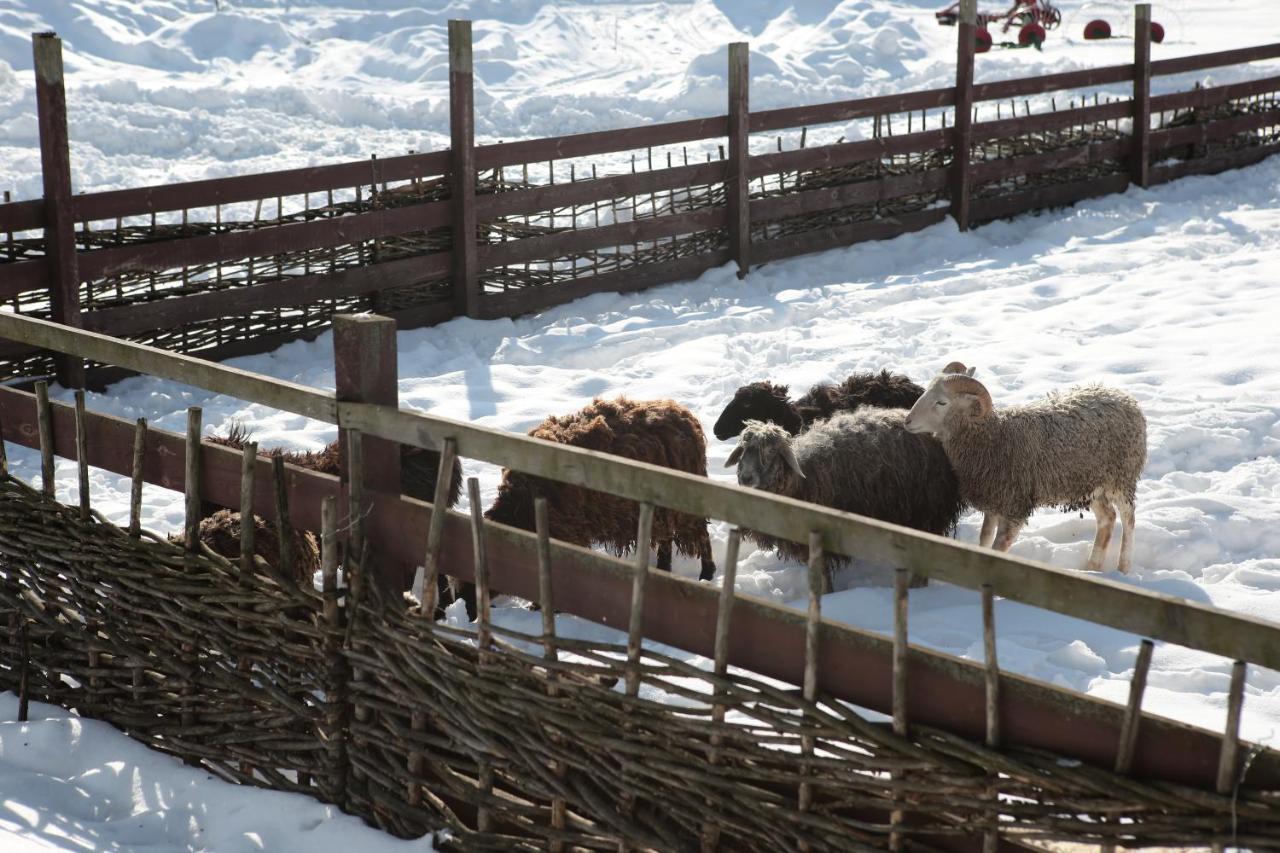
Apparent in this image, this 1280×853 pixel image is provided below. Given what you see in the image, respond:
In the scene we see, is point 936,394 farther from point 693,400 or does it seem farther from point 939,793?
point 939,793

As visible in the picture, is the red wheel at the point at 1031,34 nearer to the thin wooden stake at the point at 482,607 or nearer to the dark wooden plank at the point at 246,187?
the dark wooden plank at the point at 246,187

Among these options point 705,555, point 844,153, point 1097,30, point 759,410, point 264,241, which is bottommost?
point 705,555

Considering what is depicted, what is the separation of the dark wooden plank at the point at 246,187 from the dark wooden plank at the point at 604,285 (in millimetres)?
1081

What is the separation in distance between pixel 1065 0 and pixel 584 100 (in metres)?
14.4

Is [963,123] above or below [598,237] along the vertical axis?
above

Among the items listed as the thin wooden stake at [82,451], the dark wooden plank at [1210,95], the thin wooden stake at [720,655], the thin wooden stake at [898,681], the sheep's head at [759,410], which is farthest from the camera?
the dark wooden plank at [1210,95]

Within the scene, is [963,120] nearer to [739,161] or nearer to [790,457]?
[739,161]

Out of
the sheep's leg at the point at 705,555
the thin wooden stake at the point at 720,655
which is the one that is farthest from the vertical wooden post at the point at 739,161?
the thin wooden stake at the point at 720,655

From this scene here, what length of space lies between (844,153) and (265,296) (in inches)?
214

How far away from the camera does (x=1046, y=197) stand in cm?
1362

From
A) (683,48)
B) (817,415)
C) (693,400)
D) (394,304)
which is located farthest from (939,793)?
(683,48)

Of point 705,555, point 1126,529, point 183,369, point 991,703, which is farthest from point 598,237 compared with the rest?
point 991,703

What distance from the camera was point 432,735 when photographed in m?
3.42

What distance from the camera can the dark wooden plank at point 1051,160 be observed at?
13047 millimetres
